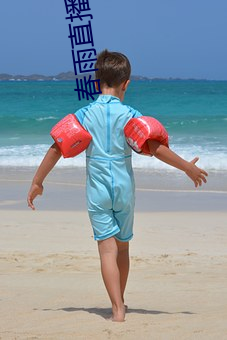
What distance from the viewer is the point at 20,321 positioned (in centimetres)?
429

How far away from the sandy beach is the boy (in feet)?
1.09

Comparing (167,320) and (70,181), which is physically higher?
(167,320)

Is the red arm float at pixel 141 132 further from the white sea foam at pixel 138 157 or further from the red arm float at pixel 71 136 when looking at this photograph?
the white sea foam at pixel 138 157

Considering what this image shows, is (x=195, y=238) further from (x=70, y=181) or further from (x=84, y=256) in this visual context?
(x=70, y=181)

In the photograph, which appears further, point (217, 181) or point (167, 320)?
point (217, 181)

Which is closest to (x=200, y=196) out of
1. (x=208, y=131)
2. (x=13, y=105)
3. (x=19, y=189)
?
(x=19, y=189)

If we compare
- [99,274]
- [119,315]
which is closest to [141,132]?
[119,315]

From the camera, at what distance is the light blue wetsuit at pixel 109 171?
13.6 feet

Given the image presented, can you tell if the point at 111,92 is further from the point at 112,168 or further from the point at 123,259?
the point at 123,259

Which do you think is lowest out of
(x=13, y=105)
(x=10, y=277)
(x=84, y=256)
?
(x=13, y=105)

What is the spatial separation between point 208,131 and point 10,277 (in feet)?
65.4

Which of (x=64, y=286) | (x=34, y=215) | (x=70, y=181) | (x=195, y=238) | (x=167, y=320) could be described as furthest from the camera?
(x=70, y=181)

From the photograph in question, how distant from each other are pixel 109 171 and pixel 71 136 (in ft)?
0.89

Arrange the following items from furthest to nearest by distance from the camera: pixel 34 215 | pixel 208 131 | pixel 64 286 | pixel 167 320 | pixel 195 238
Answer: pixel 208 131
pixel 34 215
pixel 195 238
pixel 64 286
pixel 167 320
